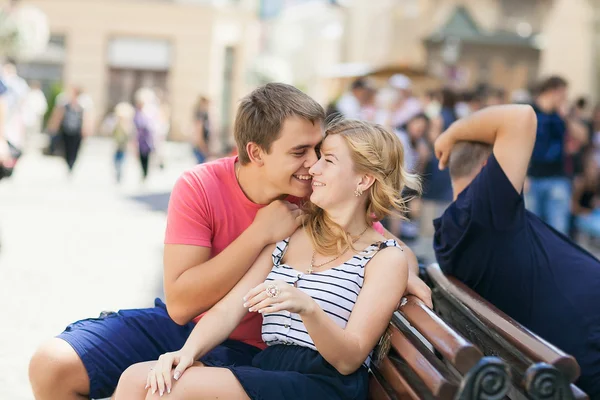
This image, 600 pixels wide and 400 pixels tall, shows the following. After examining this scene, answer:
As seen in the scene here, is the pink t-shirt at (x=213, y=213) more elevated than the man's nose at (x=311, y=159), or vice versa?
the man's nose at (x=311, y=159)

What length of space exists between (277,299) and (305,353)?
16.5 inches

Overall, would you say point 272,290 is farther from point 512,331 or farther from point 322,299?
point 512,331

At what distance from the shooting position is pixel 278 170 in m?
3.22

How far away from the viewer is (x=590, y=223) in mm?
11344

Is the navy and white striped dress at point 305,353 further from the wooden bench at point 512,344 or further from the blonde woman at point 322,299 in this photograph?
the wooden bench at point 512,344

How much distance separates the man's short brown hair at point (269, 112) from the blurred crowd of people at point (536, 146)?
4.45 meters

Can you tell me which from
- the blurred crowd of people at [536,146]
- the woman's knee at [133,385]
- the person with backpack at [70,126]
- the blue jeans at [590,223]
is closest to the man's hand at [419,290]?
the woman's knee at [133,385]

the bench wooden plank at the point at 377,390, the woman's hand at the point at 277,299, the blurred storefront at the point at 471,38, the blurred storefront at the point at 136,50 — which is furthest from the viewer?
the blurred storefront at the point at 136,50

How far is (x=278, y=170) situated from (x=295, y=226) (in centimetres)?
22

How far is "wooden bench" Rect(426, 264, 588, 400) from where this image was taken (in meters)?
2.13

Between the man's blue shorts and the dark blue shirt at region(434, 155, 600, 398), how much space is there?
0.90 metres

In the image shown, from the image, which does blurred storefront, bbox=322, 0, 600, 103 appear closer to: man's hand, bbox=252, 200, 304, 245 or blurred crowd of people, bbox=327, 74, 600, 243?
blurred crowd of people, bbox=327, 74, 600, 243

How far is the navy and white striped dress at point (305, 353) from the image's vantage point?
270 centimetres

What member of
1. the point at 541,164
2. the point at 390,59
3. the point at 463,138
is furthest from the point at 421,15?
the point at 463,138
